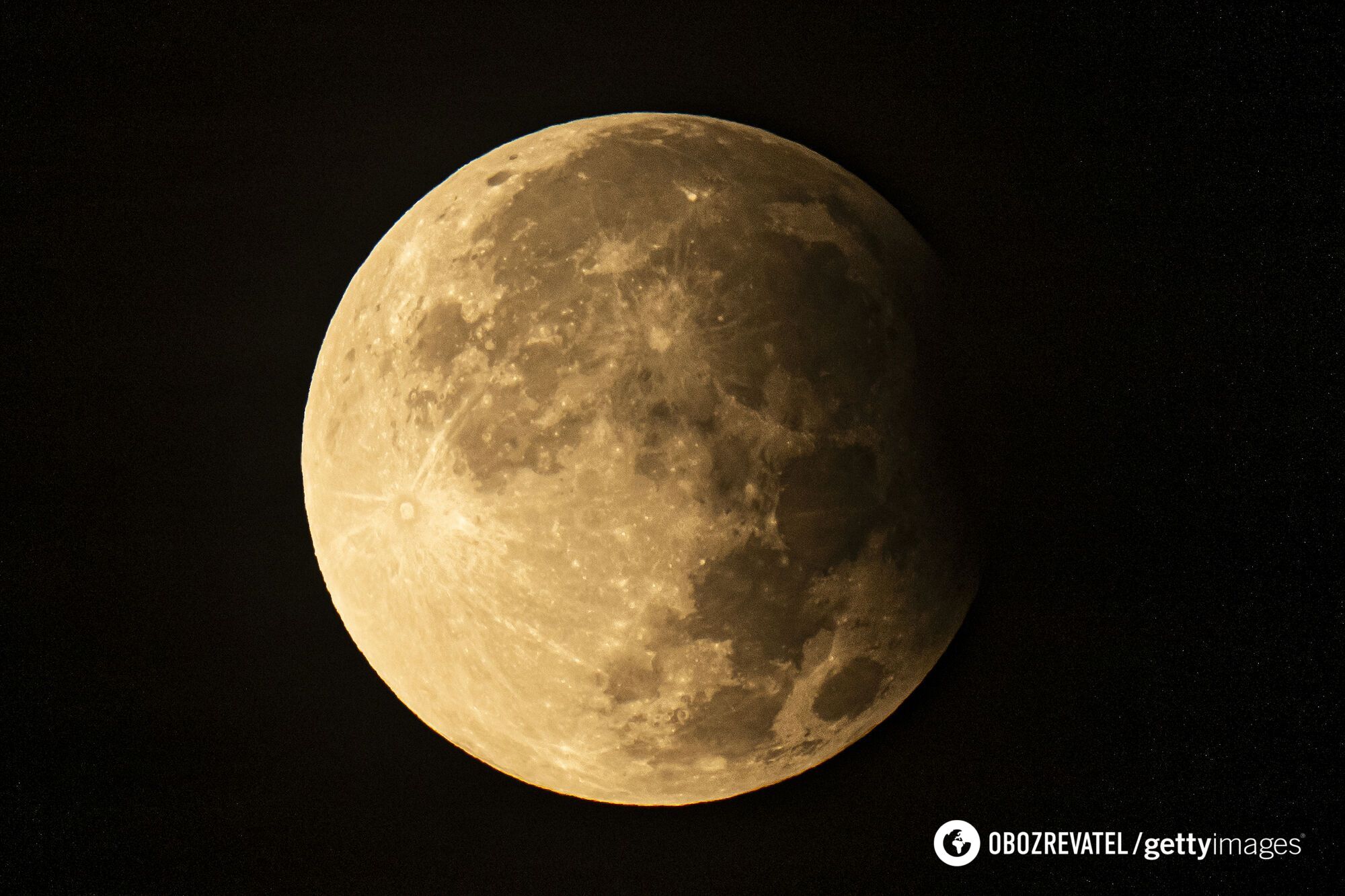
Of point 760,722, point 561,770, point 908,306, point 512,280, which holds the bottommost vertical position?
point 561,770

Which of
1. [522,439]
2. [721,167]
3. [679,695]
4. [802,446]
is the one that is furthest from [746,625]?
[721,167]

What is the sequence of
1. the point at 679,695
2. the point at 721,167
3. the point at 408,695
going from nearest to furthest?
1. the point at 679,695
2. the point at 721,167
3. the point at 408,695

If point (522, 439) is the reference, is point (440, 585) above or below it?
below

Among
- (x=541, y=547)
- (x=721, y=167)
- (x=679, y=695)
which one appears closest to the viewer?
(x=541, y=547)

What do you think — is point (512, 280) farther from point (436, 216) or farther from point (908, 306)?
point (908, 306)

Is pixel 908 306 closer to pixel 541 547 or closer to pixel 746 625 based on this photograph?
pixel 746 625

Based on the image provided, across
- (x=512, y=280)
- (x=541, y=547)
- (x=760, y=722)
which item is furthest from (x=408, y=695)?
(x=512, y=280)

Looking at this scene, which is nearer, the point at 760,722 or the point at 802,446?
the point at 802,446
